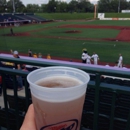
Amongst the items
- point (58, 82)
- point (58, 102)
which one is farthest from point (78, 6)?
point (58, 102)

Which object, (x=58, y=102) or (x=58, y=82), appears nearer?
(x=58, y=102)

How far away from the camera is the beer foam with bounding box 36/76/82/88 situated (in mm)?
927

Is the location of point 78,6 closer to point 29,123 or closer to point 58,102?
point 29,123

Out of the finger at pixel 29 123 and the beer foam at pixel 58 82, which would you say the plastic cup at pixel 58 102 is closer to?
A: the beer foam at pixel 58 82

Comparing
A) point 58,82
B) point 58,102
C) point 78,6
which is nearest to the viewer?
point 58,102

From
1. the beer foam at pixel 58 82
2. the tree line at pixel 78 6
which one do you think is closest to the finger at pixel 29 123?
the beer foam at pixel 58 82

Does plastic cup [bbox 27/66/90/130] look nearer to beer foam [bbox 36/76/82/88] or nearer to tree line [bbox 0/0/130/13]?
beer foam [bbox 36/76/82/88]

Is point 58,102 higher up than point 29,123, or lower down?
higher up

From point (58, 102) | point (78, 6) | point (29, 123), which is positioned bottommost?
point (29, 123)

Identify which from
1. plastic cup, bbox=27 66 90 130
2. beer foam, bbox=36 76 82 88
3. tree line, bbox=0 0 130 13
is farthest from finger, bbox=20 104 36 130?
tree line, bbox=0 0 130 13

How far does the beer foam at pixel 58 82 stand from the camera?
927mm

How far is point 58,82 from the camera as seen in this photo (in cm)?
97

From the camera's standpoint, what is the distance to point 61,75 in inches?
42.4

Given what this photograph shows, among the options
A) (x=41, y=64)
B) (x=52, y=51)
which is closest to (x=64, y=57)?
(x=52, y=51)
